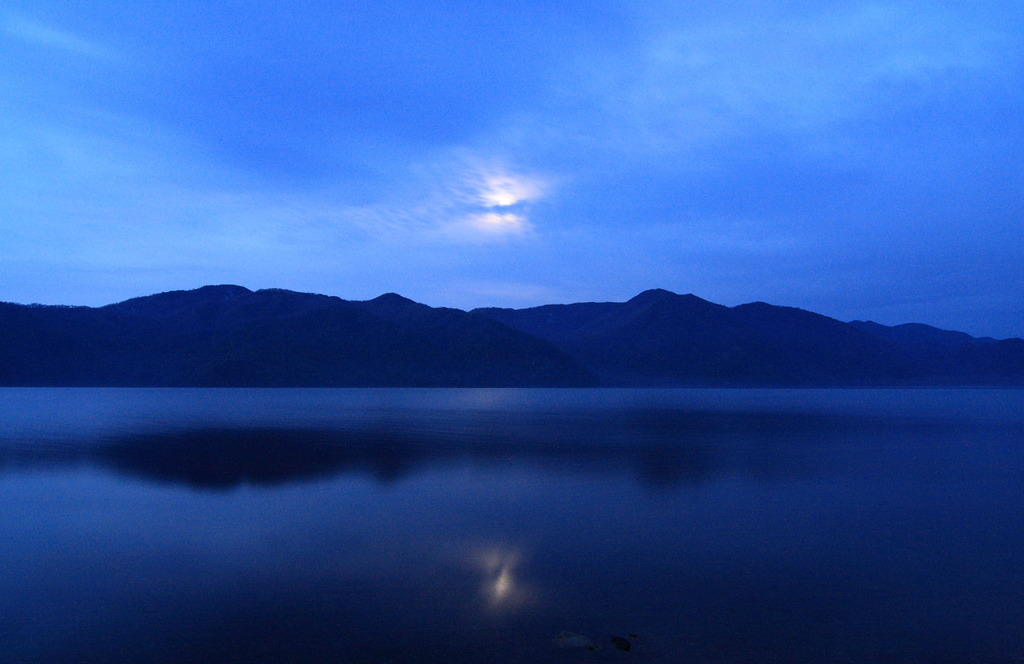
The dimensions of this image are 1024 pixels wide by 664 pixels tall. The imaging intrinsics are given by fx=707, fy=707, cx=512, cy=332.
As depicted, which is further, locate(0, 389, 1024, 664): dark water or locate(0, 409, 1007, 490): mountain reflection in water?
locate(0, 409, 1007, 490): mountain reflection in water

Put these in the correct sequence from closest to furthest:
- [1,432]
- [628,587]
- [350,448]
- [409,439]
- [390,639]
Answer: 1. [390,639]
2. [628,587]
3. [350,448]
4. [409,439]
5. [1,432]

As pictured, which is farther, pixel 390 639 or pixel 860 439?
pixel 860 439

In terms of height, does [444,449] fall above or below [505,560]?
above

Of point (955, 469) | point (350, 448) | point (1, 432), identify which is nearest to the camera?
point (955, 469)

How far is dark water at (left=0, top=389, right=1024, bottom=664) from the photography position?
1259cm

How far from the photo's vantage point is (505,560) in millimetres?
18031

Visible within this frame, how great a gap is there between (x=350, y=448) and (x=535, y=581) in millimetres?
31333

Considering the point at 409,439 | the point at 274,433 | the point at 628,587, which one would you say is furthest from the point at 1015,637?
the point at 274,433

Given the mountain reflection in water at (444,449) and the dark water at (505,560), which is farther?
the mountain reflection in water at (444,449)

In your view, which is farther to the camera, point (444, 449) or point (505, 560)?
point (444, 449)

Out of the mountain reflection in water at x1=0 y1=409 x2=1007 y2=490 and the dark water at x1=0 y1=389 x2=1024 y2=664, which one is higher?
the mountain reflection in water at x1=0 y1=409 x2=1007 y2=490

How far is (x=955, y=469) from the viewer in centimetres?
3800

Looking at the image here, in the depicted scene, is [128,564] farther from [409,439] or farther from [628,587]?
[409,439]

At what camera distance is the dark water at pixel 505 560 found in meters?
12.6
